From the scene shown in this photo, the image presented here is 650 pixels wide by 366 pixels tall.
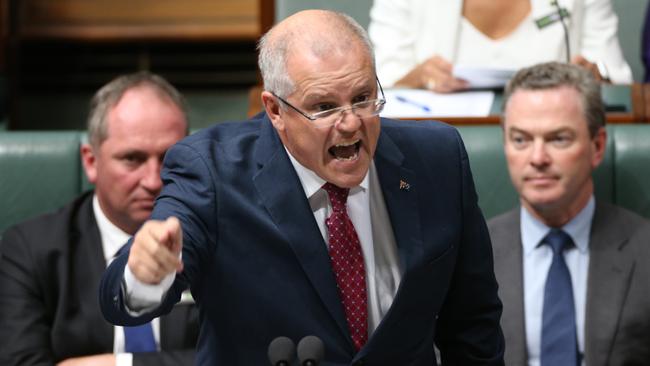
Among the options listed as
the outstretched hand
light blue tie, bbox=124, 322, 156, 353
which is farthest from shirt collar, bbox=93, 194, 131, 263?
the outstretched hand

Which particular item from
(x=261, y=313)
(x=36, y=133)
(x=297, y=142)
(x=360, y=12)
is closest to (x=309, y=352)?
(x=261, y=313)

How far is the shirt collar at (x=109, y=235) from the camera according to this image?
7.40ft

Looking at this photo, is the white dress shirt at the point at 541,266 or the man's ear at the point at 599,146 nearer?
the white dress shirt at the point at 541,266

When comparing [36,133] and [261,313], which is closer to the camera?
[261,313]

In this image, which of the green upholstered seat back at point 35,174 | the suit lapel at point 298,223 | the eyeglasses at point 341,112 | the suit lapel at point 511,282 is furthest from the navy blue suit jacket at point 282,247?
the green upholstered seat back at point 35,174

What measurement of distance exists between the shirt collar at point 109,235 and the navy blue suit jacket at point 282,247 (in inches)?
30.3

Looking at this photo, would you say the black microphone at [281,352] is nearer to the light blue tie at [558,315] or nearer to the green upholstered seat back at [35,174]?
the light blue tie at [558,315]

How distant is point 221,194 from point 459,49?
160 centimetres

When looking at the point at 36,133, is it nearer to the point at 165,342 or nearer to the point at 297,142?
the point at 165,342

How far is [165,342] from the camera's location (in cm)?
217

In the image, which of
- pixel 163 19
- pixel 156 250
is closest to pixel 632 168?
pixel 156 250

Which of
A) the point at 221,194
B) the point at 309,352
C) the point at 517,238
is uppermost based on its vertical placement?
the point at 221,194

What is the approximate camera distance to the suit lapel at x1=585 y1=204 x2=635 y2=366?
2076mm

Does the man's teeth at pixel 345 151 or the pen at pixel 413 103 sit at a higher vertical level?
the man's teeth at pixel 345 151
